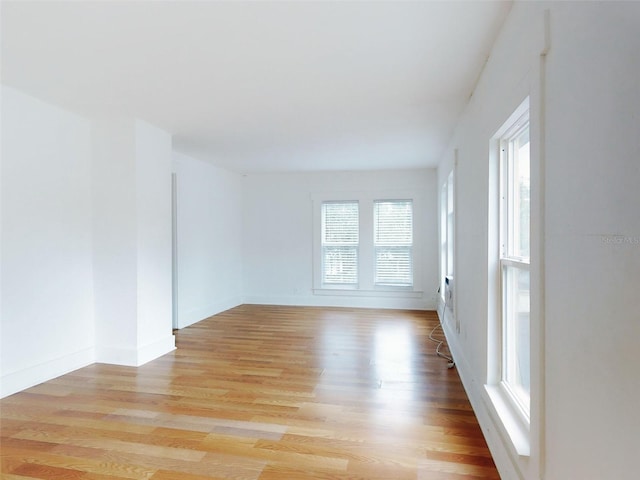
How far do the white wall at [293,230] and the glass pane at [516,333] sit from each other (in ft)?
14.2

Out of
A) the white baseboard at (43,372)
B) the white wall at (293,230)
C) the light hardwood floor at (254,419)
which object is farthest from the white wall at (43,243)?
the white wall at (293,230)

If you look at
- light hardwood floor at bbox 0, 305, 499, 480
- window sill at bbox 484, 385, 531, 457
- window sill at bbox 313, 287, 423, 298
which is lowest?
light hardwood floor at bbox 0, 305, 499, 480

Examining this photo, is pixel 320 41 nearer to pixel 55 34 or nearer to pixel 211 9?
pixel 211 9

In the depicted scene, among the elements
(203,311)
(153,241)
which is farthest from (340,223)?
(153,241)

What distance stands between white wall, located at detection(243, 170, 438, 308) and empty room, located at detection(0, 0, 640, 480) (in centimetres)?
137

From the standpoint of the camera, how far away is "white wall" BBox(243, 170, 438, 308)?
257 inches

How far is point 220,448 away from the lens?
2.24 metres

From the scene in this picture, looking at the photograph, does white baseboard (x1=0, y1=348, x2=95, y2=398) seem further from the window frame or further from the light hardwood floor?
the window frame

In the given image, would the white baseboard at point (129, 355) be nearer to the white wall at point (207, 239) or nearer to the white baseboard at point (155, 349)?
the white baseboard at point (155, 349)

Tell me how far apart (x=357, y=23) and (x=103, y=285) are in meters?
3.51

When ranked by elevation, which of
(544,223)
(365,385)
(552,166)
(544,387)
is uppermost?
(552,166)

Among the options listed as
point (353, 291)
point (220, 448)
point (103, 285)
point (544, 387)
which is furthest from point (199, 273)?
point (544, 387)

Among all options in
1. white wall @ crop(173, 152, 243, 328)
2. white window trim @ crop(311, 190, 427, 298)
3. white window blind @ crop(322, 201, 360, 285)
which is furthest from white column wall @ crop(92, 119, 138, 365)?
white window blind @ crop(322, 201, 360, 285)

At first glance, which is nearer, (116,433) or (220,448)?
(220,448)
